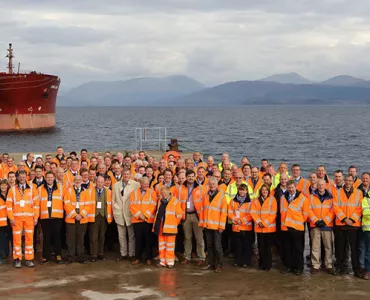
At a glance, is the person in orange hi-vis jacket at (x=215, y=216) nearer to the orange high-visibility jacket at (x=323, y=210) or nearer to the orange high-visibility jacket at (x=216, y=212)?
the orange high-visibility jacket at (x=216, y=212)

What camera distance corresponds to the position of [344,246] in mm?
8797

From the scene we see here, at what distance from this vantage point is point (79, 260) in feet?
30.7

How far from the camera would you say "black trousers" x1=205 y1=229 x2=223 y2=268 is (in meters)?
8.94

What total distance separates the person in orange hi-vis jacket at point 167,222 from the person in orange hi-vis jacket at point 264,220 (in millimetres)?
1360

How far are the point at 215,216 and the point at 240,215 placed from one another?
50 cm

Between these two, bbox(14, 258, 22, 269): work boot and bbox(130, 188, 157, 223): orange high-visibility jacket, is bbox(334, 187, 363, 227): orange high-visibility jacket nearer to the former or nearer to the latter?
bbox(130, 188, 157, 223): orange high-visibility jacket

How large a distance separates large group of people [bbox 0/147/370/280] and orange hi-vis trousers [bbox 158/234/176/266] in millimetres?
18

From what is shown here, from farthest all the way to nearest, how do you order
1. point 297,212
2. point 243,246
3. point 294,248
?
point 243,246 → point 294,248 → point 297,212

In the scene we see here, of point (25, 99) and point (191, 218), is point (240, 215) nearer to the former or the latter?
point (191, 218)

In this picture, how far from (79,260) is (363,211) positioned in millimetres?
5128

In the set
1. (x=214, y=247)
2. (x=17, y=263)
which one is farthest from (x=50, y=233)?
(x=214, y=247)

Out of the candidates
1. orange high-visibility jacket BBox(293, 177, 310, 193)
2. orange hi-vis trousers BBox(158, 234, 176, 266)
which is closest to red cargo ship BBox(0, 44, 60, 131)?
orange hi-vis trousers BBox(158, 234, 176, 266)

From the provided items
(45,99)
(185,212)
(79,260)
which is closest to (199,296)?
(185,212)

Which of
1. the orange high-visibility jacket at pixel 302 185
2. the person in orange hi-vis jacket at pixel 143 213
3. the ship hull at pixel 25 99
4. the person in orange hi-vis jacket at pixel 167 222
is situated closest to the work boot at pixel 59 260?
the person in orange hi-vis jacket at pixel 143 213
